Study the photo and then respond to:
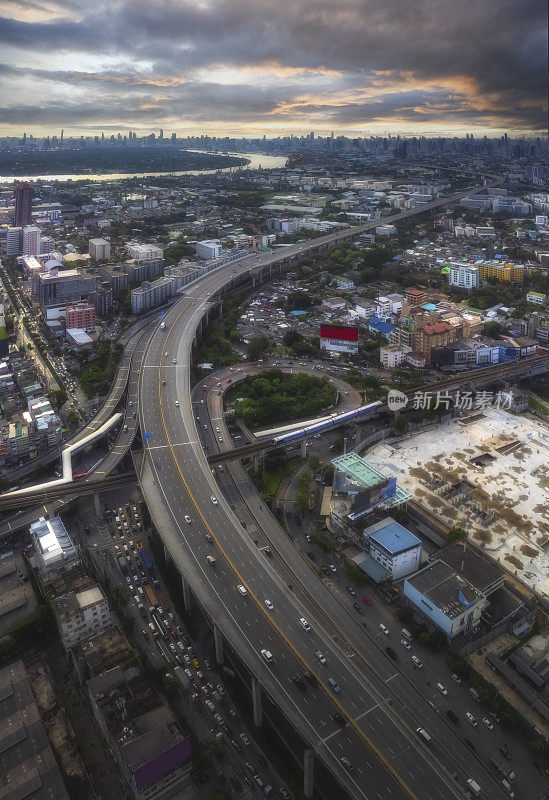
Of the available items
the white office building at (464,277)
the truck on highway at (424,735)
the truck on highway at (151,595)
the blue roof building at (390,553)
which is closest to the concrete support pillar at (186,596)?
the truck on highway at (151,595)

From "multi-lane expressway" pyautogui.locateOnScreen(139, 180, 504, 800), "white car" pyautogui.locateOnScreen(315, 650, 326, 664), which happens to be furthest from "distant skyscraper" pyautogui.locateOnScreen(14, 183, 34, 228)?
"white car" pyautogui.locateOnScreen(315, 650, 326, 664)

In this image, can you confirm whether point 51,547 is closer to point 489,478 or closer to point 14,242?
point 489,478

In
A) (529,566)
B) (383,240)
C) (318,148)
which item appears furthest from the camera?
(318,148)

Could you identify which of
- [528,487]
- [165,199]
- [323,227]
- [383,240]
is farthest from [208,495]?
[165,199]

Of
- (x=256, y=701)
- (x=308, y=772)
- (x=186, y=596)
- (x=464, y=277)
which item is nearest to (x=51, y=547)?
(x=186, y=596)

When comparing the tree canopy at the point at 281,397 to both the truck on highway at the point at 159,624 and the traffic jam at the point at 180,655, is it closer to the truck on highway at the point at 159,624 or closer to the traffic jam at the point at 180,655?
the traffic jam at the point at 180,655

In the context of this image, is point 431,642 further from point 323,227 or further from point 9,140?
point 9,140

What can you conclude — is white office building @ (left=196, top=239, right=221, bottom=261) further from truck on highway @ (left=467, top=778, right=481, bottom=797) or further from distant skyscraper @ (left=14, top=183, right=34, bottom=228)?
truck on highway @ (left=467, top=778, right=481, bottom=797)
